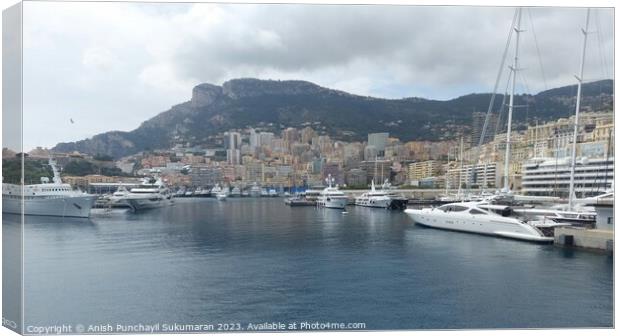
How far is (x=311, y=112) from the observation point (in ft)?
51.3

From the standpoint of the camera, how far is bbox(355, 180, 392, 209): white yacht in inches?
989

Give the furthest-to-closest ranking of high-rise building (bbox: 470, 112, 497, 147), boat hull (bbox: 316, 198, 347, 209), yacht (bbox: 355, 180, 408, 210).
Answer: boat hull (bbox: 316, 198, 347, 209) → yacht (bbox: 355, 180, 408, 210) → high-rise building (bbox: 470, 112, 497, 147)

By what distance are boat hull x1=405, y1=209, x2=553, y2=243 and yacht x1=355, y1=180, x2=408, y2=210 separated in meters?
8.12

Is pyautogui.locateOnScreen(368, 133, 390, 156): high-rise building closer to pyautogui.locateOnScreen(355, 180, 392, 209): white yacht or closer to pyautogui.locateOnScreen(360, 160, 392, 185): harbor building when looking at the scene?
pyautogui.locateOnScreen(360, 160, 392, 185): harbor building

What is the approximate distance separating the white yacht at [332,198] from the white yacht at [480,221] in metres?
11.2

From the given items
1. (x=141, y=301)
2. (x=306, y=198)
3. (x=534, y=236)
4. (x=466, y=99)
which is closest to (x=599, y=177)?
(x=534, y=236)

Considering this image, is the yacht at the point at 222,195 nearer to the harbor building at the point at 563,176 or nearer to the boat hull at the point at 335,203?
the boat hull at the point at 335,203

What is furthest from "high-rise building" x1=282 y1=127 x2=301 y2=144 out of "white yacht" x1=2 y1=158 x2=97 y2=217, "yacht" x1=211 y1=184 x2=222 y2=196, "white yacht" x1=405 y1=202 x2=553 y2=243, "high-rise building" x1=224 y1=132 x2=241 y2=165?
"white yacht" x1=2 y1=158 x2=97 y2=217

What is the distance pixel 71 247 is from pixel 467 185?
40.7 ft

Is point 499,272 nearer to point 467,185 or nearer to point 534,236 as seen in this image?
point 534,236

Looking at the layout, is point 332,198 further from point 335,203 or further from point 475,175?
point 475,175

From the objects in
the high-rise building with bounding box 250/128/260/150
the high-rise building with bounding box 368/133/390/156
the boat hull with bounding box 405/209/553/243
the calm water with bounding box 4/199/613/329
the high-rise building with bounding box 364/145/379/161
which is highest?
the high-rise building with bounding box 250/128/260/150

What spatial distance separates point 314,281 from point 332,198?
784 inches

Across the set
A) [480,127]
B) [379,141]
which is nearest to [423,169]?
[379,141]
